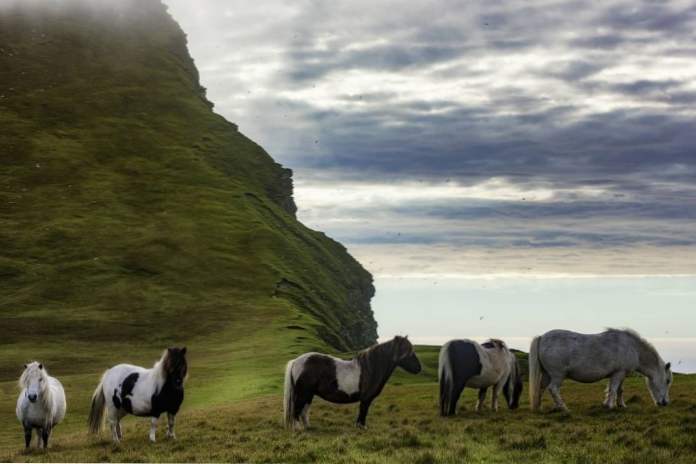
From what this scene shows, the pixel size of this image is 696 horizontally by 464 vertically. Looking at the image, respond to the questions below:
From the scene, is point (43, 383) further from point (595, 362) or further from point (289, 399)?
point (595, 362)

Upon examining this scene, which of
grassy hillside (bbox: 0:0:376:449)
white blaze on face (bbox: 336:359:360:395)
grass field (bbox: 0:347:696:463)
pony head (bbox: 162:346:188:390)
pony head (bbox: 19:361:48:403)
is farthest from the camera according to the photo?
grassy hillside (bbox: 0:0:376:449)

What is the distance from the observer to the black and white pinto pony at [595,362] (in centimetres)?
2945

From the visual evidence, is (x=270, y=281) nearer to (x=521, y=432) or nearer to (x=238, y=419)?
(x=238, y=419)

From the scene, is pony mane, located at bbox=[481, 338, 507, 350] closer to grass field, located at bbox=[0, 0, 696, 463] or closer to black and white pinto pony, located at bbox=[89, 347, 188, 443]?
grass field, located at bbox=[0, 0, 696, 463]

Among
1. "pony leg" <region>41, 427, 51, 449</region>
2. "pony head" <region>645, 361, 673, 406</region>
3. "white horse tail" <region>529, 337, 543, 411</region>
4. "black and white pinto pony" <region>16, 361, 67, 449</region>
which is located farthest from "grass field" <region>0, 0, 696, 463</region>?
"white horse tail" <region>529, 337, 543, 411</region>

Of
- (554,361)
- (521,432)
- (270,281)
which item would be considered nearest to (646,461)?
(521,432)

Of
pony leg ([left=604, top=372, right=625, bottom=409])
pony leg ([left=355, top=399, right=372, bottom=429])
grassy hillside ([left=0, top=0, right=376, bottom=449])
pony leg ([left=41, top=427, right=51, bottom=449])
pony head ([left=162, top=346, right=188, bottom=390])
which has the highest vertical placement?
grassy hillside ([left=0, top=0, right=376, bottom=449])

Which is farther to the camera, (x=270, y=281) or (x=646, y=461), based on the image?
(x=270, y=281)

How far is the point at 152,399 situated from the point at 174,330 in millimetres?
62513

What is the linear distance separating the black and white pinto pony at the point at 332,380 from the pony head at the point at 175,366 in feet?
11.1

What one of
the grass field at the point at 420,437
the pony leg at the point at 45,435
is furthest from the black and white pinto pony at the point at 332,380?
the pony leg at the point at 45,435

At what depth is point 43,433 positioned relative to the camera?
89.3 feet

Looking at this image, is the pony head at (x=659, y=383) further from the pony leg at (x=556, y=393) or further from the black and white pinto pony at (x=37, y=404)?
the black and white pinto pony at (x=37, y=404)

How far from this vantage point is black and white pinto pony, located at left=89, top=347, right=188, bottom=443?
26156 mm
